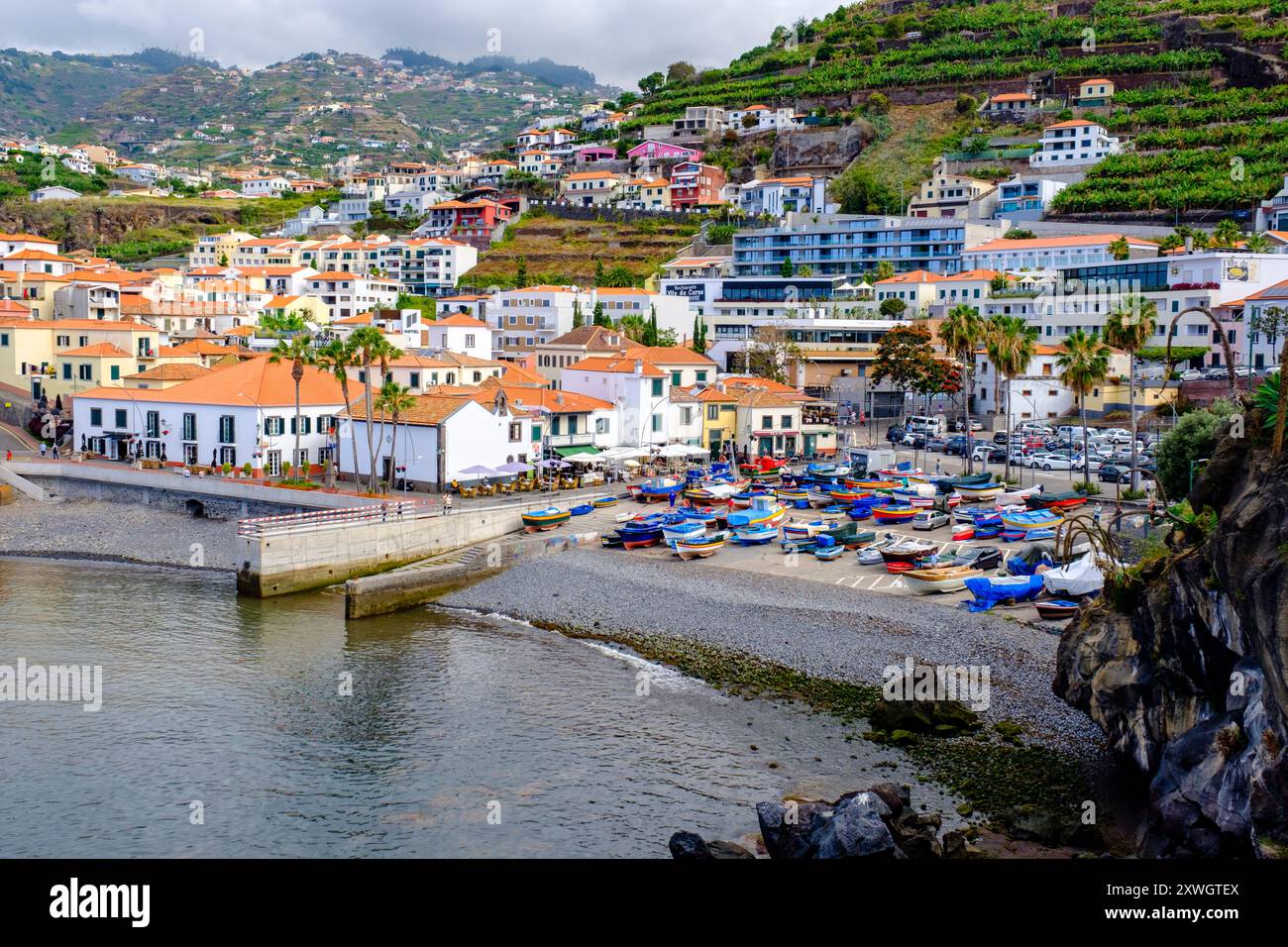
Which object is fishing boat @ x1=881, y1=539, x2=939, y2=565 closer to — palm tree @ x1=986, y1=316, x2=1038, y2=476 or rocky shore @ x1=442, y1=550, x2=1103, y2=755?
rocky shore @ x1=442, y1=550, x2=1103, y2=755

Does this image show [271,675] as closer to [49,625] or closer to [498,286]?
[49,625]

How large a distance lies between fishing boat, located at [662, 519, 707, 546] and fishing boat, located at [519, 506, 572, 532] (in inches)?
208

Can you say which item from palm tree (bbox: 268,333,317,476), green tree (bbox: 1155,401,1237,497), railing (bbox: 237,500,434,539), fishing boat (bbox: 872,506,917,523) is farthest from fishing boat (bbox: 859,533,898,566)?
palm tree (bbox: 268,333,317,476)

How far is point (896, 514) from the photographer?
157 ft

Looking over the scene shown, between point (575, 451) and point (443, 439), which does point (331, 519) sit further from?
point (575, 451)

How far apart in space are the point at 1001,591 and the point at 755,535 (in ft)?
39.1

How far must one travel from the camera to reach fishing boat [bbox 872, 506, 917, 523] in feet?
157

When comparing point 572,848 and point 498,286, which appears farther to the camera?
point 498,286

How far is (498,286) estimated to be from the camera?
122 m

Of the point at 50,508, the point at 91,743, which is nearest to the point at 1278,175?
the point at 50,508

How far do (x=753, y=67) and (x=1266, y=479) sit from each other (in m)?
173

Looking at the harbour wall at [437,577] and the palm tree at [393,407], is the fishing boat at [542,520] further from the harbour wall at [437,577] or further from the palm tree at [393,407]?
the palm tree at [393,407]

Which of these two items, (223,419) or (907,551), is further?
(223,419)

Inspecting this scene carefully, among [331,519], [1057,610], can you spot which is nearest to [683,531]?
[331,519]
